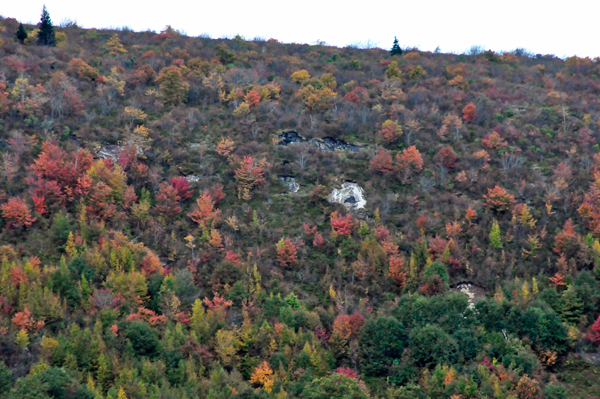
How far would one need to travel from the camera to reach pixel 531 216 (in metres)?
53.9

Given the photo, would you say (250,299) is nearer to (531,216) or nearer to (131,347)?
(131,347)

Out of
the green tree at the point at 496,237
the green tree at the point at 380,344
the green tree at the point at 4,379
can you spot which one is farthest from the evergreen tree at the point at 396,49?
the green tree at the point at 4,379

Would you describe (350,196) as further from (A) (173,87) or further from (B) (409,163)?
(A) (173,87)

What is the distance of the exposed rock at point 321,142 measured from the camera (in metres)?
65.1

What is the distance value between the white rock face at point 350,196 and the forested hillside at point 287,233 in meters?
0.27

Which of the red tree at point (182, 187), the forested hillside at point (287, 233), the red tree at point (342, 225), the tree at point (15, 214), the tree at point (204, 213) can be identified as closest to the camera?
the forested hillside at point (287, 233)

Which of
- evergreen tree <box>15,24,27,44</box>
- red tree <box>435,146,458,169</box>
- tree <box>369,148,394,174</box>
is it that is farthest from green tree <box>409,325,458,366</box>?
evergreen tree <box>15,24,27,44</box>

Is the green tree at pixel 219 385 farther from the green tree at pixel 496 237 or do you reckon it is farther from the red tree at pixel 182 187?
the green tree at pixel 496 237

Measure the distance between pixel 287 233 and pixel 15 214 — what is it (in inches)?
882

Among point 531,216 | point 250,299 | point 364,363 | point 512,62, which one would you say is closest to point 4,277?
point 250,299

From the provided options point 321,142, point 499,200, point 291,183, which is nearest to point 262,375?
point 291,183

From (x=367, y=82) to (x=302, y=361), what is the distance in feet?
151

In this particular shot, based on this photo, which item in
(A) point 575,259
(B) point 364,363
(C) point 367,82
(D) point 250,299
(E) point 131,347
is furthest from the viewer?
(C) point 367,82

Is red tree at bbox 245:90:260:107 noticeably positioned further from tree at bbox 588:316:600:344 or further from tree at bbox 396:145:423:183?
tree at bbox 588:316:600:344
